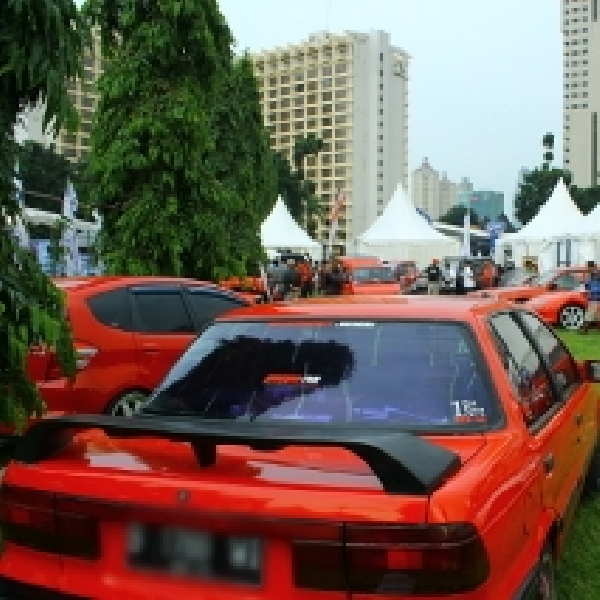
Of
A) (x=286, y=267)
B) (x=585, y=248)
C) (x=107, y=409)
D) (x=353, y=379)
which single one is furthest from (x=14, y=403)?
(x=585, y=248)

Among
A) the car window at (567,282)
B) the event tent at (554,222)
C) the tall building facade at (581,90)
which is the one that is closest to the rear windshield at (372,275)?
the car window at (567,282)

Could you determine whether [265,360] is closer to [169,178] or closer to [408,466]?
[408,466]

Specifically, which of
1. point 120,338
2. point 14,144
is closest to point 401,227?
point 120,338

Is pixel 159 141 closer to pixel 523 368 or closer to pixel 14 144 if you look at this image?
pixel 14 144

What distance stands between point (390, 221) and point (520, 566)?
3442 cm

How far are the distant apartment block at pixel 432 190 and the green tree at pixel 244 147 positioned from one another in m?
147

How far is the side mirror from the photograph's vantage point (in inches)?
191

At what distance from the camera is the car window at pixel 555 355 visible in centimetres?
429

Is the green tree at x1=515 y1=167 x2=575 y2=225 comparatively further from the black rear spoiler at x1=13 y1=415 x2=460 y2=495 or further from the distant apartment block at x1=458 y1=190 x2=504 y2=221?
the black rear spoiler at x1=13 y1=415 x2=460 y2=495

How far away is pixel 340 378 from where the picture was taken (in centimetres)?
326

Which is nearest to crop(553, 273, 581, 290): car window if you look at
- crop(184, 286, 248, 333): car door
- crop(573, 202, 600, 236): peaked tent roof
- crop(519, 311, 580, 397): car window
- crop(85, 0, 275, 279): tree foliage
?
crop(573, 202, 600, 236): peaked tent roof

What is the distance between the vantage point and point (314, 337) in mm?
3463

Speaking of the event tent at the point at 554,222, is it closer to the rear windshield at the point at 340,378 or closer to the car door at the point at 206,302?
the car door at the point at 206,302

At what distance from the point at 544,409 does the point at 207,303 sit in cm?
455
